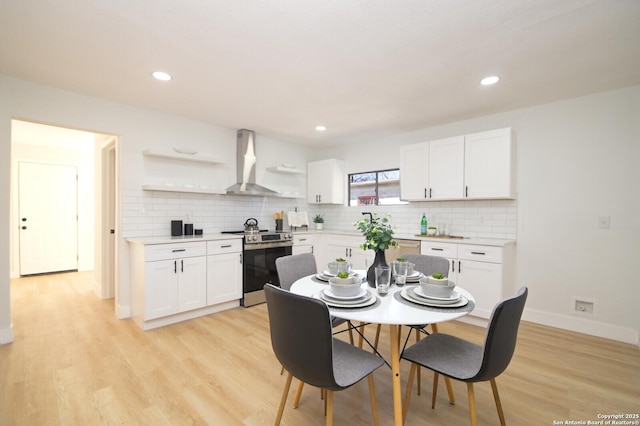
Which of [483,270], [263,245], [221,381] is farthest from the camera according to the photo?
[263,245]

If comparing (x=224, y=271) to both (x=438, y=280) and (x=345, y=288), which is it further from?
(x=438, y=280)

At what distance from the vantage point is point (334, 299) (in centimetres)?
160

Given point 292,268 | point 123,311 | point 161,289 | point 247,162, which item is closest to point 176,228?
point 161,289

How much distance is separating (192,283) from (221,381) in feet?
4.79

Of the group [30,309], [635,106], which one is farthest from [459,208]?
[30,309]

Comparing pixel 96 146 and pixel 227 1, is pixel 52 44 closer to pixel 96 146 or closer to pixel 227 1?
pixel 227 1

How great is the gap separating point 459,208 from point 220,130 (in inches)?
136

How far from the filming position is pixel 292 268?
8.04 ft

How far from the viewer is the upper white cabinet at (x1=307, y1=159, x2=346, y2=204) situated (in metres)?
5.09

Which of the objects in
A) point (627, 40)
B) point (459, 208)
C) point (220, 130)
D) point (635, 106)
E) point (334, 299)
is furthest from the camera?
point (220, 130)

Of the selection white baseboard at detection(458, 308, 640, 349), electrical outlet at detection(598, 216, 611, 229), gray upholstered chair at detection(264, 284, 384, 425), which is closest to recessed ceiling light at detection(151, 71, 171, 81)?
gray upholstered chair at detection(264, 284, 384, 425)

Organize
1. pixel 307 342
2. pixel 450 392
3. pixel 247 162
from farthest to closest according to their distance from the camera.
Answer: pixel 247 162 → pixel 450 392 → pixel 307 342

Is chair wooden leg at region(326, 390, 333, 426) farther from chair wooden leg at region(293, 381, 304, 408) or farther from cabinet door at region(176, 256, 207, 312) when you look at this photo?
cabinet door at region(176, 256, 207, 312)

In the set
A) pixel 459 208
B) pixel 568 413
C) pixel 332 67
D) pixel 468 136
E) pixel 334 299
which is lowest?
pixel 568 413
